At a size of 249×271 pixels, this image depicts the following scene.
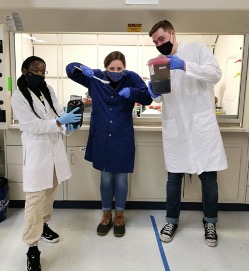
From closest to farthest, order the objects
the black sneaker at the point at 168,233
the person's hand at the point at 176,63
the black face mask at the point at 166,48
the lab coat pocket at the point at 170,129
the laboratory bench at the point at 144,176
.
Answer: the person's hand at the point at 176,63, the black face mask at the point at 166,48, the lab coat pocket at the point at 170,129, the black sneaker at the point at 168,233, the laboratory bench at the point at 144,176

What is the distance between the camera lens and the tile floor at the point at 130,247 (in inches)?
71.9

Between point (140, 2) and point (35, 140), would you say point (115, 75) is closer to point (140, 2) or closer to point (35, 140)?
point (140, 2)

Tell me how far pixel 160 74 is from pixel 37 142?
0.87m

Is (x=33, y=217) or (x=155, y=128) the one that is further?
(x=155, y=128)

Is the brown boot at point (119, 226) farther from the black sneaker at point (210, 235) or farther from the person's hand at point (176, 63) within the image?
the person's hand at point (176, 63)

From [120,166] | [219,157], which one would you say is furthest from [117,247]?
[219,157]

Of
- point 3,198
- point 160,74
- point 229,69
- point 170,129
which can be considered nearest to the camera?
point 160,74

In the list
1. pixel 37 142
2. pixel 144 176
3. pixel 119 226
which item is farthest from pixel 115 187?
pixel 37 142

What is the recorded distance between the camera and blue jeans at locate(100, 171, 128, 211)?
2.19 metres

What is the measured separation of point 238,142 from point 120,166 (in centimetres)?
113

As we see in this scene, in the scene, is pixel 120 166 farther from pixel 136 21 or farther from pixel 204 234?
pixel 136 21

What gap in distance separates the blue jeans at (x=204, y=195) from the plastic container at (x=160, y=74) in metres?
0.66

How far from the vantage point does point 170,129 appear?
6.57 feet

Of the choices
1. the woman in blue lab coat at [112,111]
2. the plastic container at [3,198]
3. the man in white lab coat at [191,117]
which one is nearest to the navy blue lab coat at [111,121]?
the woman in blue lab coat at [112,111]
